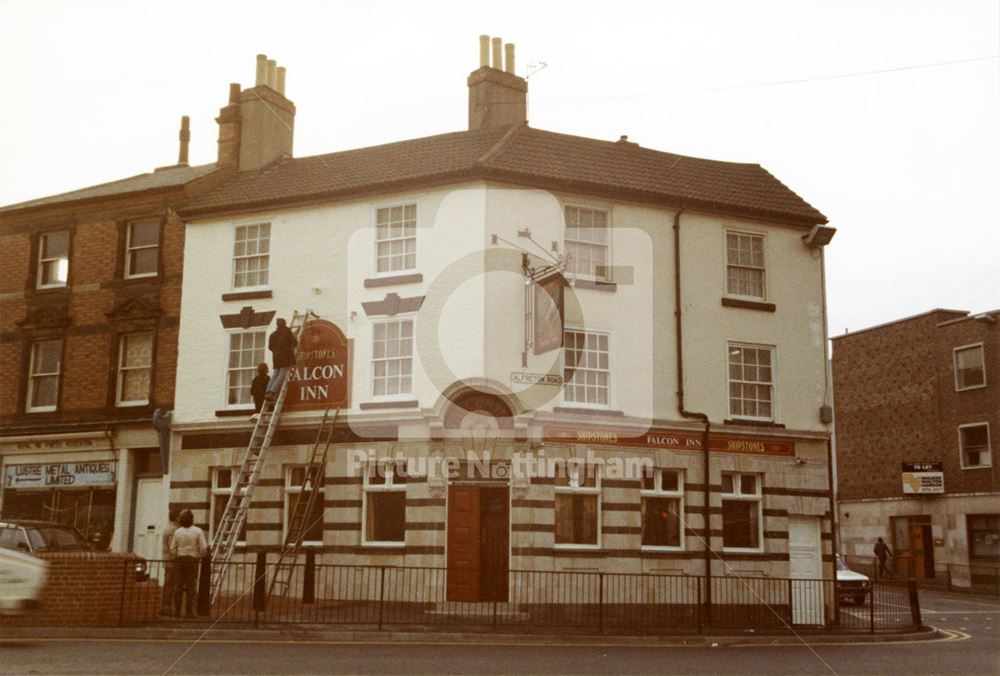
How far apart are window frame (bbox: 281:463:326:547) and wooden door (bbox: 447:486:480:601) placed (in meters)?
3.32

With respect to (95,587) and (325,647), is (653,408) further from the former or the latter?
(95,587)

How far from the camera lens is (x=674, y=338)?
23.0 m

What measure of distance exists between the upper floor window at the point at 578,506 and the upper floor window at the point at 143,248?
41.3 feet

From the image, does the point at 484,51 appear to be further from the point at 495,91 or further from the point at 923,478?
the point at 923,478

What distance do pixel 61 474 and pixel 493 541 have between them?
1262cm

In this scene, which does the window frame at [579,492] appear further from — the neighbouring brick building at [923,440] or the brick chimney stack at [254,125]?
the neighbouring brick building at [923,440]

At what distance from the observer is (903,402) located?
43219 millimetres

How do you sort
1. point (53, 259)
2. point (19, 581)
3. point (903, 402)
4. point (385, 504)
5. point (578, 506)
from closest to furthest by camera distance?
point (19, 581) → point (578, 506) → point (385, 504) → point (53, 259) → point (903, 402)

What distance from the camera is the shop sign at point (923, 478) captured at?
4009 centimetres

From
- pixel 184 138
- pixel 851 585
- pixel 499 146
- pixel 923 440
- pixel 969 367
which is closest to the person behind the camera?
pixel 499 146

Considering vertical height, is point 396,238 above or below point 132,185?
below

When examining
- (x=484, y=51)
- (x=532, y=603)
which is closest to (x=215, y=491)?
(x=532, y=603)

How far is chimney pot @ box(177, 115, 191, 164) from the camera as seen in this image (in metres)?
34.2

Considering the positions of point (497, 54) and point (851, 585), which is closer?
point (497, 54)
